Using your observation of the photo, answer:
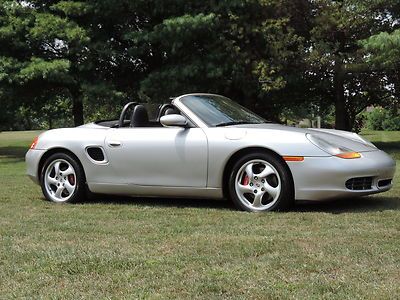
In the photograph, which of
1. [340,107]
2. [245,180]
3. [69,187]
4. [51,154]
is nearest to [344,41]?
[340,107]

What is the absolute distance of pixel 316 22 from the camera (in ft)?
65.1

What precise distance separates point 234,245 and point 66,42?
634 inches

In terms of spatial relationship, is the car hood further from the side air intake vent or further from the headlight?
the side air intake vent

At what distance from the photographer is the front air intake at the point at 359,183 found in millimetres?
5793

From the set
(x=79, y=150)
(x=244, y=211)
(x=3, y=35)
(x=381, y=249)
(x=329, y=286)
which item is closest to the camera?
(x=329, y=286)

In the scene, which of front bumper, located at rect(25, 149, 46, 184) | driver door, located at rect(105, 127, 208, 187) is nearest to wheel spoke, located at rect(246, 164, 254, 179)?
driver door, located at rect(105, 127, 208, 187)

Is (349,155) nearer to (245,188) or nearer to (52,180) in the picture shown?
(245,188)

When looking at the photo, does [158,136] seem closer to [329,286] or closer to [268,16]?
[329,286]

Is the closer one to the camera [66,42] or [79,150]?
[79,150]

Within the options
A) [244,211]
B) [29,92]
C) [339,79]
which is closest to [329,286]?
[244,211]

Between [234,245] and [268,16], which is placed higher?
[268,16]

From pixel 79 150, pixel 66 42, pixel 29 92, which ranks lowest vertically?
pixel 79 150

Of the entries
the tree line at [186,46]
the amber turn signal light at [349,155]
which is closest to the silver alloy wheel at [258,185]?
the amber turn signal light at [349,155]

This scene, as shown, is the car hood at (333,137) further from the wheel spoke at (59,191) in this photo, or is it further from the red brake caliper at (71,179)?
the wheel spoke at (59,191)
